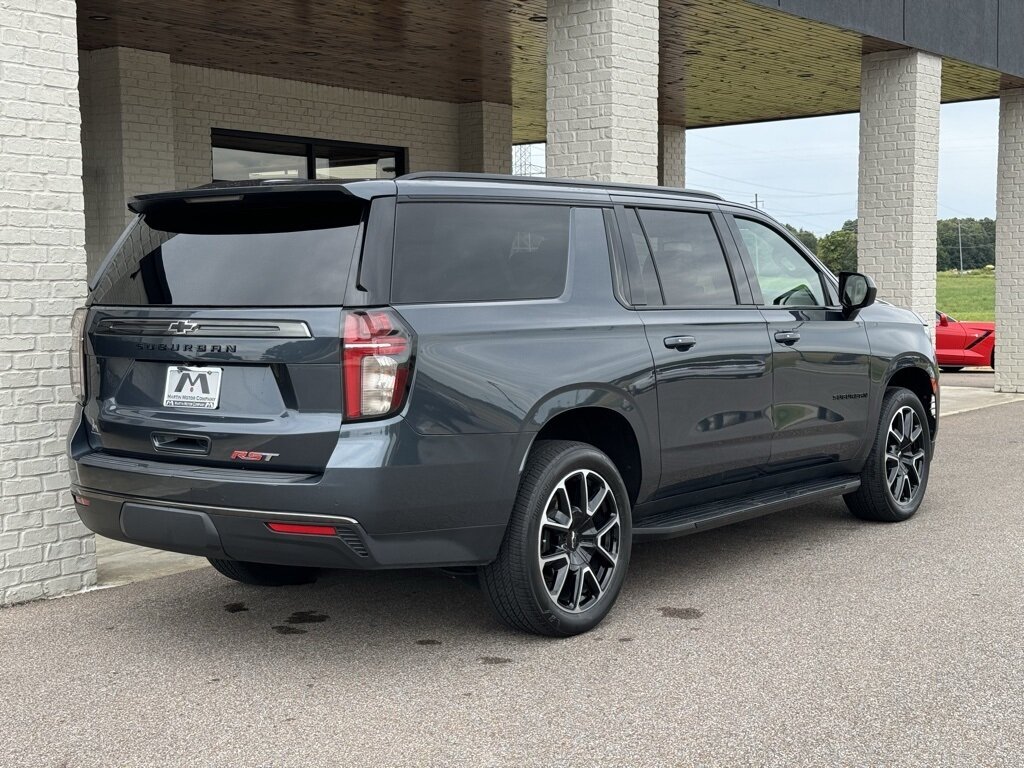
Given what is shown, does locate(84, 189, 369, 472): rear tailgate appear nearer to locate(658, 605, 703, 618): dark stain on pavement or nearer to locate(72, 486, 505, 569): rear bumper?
locate(72, 486, 505, 569): rear bumper

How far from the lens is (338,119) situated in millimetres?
16312

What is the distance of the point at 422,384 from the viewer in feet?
14.7

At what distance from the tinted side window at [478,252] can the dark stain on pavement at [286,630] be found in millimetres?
1629

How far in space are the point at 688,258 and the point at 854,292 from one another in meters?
1.40

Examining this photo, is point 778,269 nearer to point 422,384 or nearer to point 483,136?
point 422,384

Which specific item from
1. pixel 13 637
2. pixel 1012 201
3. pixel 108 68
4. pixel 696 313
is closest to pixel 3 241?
pixel 13 637

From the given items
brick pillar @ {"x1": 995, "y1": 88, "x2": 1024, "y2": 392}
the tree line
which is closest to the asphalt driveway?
brick pillar @ {"x1": 995, "y1": 88, "x2": 1024, "y2": 392}

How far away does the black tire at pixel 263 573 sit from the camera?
5.89 m

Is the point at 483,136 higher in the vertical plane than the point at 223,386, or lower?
higher

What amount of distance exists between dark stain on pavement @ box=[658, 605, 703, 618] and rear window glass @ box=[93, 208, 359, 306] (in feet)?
7.04

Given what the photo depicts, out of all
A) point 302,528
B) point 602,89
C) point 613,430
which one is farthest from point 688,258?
point 602,89

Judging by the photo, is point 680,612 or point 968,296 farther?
point 968,296

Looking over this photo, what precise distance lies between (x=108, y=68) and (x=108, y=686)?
33.6ft

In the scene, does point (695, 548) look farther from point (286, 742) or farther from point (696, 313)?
point (286, 742)
